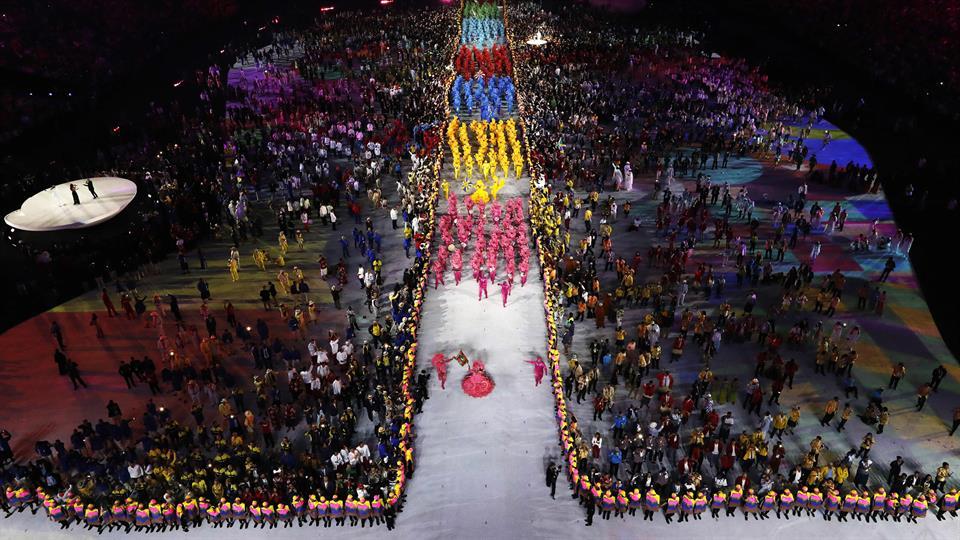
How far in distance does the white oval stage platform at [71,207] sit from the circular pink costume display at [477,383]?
→ 17.4m

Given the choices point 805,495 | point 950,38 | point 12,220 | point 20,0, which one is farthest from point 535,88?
point 20,0

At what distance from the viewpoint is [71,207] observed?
25.6 m

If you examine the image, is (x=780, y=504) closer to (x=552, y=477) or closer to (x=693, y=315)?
(x=552, y=477)

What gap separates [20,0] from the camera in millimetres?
41781

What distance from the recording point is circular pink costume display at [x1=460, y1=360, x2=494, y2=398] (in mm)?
17391

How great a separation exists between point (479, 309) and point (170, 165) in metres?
19.6

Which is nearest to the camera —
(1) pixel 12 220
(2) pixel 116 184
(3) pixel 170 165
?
(1) pixel 12 220

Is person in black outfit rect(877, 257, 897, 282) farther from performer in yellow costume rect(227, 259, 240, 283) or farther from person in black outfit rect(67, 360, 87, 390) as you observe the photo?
person in black outfit rect(67, 360, 87, 390)

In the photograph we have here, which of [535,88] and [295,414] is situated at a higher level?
[535,88]

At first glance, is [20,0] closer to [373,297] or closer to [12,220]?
[12,220]

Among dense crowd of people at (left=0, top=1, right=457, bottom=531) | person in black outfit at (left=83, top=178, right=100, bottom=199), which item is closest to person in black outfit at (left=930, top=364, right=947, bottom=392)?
dense crowd of people at (left=0, top=1, right=457, bottom=531)

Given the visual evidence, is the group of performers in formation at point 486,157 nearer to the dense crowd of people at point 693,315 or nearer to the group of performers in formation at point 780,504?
the dense crowd of people at point 693,315

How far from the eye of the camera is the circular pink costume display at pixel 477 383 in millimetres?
17391

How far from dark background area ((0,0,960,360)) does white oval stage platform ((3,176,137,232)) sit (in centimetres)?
57
